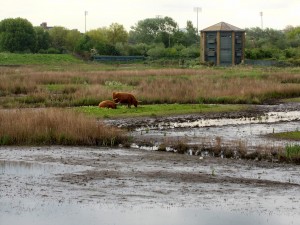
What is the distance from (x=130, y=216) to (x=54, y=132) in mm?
10701

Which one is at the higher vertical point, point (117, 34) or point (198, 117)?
point (117, 34)

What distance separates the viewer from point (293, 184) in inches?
759

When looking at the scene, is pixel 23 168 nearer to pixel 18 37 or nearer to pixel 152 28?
pixel 18 37

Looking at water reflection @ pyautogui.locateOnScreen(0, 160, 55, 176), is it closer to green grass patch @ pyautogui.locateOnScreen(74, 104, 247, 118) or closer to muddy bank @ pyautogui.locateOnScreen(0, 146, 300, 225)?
muddy bank @ pyautogui.locateOnScreen(0, 146, 300, 225)

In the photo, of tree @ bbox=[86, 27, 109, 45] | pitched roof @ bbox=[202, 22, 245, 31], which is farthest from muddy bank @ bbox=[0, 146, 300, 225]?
tree @ bbox=[86, 27, 109, 45]

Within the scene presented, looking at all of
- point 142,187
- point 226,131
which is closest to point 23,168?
point 142,187

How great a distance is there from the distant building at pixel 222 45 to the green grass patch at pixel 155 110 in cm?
7138

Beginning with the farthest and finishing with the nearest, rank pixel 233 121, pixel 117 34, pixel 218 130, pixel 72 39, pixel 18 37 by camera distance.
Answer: pixel 117 34 → pixel 72 39 → pixel 18 37 → pixel 233 121 → pixel 218 130

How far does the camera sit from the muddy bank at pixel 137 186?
16250 mm

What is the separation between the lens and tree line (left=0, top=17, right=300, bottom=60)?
12462 cm

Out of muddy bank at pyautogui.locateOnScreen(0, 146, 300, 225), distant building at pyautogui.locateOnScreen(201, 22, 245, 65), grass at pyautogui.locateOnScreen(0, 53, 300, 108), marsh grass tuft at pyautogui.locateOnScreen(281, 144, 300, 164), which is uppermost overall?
distant building at pyautogui.locateOnScreen(201, 22, 245, 65)

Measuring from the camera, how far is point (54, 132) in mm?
26031

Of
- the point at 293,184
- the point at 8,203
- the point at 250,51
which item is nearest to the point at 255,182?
the point at 293,184

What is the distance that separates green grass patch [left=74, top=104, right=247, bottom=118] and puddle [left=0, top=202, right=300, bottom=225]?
1792 cm
